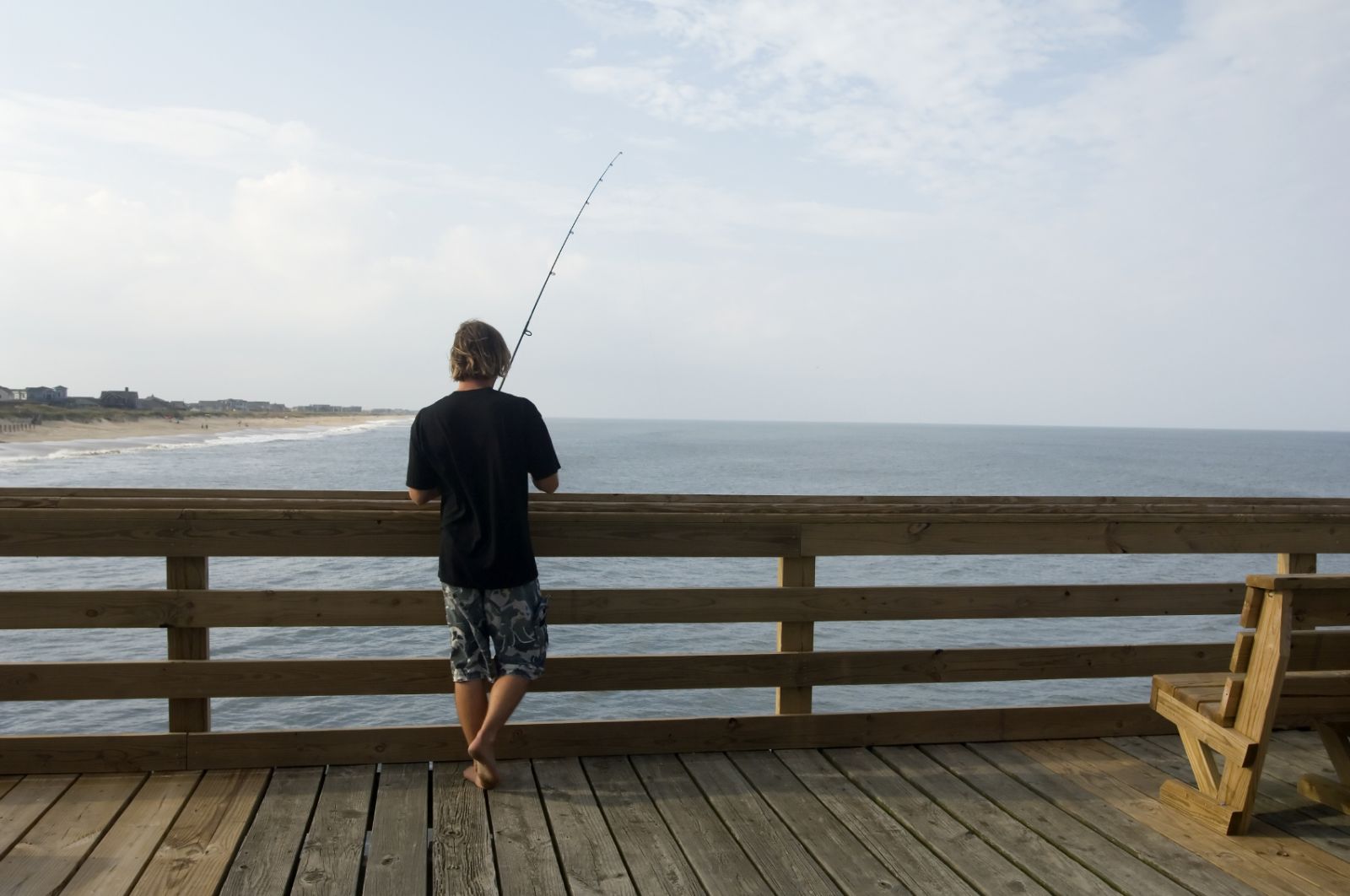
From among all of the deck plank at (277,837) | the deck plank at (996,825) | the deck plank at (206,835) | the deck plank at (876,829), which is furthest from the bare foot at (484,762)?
the deck plank at (996,825)

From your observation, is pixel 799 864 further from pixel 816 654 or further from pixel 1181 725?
pixel 1181 725

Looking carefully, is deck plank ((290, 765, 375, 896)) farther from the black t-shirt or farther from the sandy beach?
the sandy beach

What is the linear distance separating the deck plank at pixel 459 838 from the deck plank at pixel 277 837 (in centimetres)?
40

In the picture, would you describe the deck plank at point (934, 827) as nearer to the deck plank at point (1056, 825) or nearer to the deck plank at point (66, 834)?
the deck plank at point (1056, 825)

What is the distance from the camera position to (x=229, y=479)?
3916 cm

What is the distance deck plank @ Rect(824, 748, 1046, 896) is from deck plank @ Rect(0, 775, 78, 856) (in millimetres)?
2700

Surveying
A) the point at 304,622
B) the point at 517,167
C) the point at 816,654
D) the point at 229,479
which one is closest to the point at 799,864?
the point at 816,654

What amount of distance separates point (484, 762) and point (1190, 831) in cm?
235

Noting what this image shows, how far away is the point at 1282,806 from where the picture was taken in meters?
3.49

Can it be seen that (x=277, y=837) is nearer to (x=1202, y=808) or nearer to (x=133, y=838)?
(x=133, y=838)

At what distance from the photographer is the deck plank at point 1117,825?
287cm

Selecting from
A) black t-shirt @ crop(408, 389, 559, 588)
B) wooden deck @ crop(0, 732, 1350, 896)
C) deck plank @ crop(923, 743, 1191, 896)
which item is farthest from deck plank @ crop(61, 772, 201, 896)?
deck plank @ crop(923, 743, 1191, 896)

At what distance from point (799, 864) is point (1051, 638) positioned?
13.9 meters

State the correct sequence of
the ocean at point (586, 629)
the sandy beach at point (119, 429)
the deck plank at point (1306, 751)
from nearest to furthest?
the deck plank at point (1306, 751) → the ocean at point (586, 629) → the sandy beach at point (119, 429)
